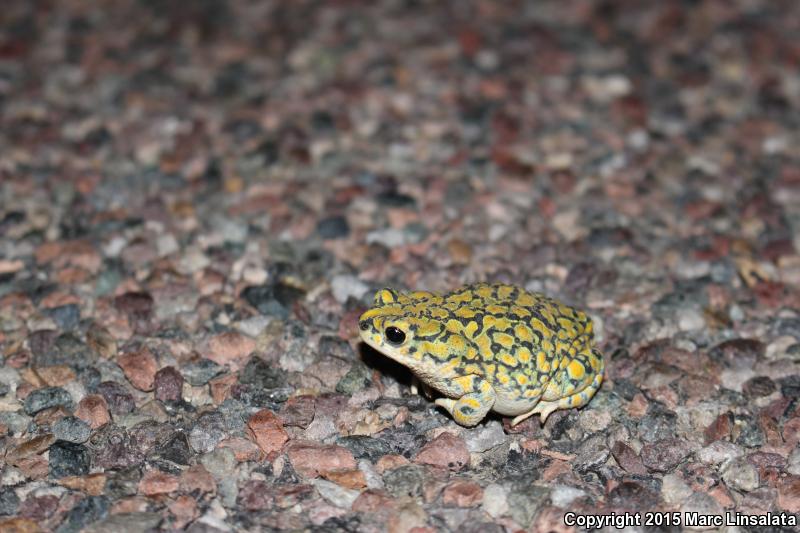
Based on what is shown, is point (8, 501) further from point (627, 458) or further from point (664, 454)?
point (664, 454)

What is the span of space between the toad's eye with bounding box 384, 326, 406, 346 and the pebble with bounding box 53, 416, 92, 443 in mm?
1638

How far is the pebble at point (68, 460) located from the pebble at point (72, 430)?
0.05 metres

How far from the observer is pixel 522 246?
5.96 metres

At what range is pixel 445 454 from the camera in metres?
4.52

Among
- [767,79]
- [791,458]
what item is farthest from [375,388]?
[767,79]

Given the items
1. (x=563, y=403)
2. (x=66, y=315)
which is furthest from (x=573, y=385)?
(x=66, y=315)

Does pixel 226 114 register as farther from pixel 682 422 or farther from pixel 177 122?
pixel 682 422

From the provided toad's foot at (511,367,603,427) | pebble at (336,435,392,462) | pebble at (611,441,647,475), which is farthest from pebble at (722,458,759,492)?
pebble at (336,435,392,462)

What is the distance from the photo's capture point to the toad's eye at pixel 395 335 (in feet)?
14.7

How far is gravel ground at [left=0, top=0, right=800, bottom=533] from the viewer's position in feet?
14.5

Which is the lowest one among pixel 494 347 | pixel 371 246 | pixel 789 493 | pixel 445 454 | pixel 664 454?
pixel 789 493

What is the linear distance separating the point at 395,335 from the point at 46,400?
1.93 m

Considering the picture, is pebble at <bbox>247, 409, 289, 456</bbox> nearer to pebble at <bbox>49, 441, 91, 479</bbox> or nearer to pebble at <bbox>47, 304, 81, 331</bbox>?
pebble at <bbox>49, 441, 91, 479</bbox>

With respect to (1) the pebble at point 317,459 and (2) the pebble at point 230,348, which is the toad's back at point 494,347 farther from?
(2) the pebble at point 230,348
